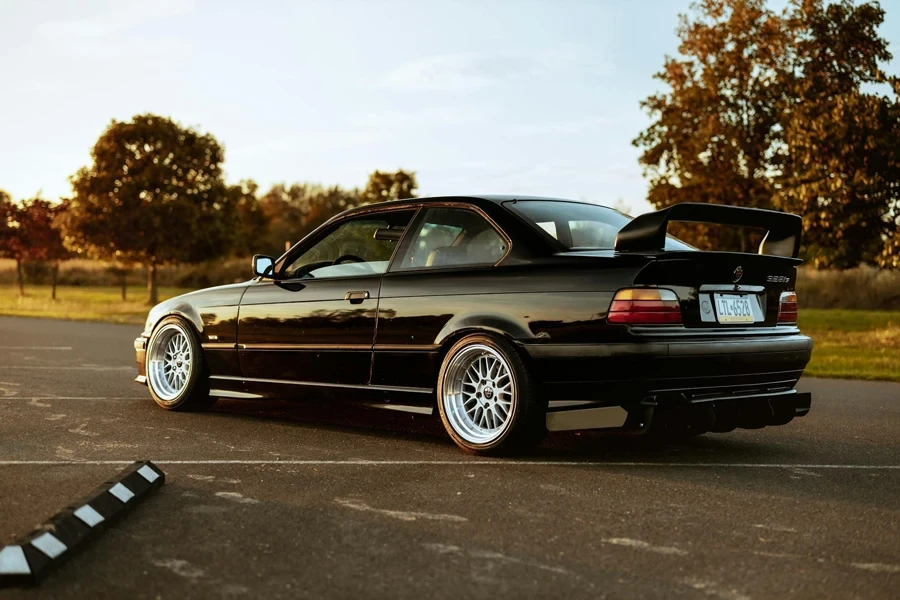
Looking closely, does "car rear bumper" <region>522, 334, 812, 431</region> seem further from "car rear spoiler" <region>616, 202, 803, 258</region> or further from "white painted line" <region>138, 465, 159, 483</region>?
"white painted line" <region>138, 465, 159, 483</region>

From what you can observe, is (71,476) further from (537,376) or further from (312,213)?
(312,213)

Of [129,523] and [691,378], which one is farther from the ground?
[691,378]

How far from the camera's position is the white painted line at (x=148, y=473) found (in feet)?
15.8

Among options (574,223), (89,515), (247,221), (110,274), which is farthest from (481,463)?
(247,221)

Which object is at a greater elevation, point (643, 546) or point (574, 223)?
point (574, 223)

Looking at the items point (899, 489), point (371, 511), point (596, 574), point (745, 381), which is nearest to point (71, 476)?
point (371, 511)

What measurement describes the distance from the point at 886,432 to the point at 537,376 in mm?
3092

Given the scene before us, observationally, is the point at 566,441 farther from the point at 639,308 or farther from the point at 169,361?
the point at 169,361

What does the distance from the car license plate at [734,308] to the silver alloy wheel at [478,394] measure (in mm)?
1236

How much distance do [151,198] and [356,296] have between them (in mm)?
31357

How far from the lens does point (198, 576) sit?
11.4ft

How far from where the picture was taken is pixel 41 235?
42.3 meters

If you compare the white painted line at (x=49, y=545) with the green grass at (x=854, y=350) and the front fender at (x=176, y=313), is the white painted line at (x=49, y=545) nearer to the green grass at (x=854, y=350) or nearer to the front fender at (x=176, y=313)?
the front fender at (x=176, y=313)

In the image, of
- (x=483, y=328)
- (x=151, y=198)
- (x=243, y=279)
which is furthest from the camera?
(x=243, y=279)
